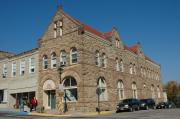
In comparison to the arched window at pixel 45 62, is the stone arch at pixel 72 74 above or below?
below

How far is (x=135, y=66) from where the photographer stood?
4462cm

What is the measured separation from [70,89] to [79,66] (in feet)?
10.8

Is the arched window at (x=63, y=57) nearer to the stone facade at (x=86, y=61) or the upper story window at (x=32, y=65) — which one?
the stone facade at (x=86, y=61)

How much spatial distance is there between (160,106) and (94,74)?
14.8m

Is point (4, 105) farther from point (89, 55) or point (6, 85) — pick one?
point (89, 55)

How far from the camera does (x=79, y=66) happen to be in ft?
94.1

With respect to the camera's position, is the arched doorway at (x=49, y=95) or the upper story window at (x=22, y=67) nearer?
the arched doorway at (x=49, y=95)

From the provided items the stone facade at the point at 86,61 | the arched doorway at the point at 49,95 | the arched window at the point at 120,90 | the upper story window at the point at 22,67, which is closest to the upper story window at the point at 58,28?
the stone facade at the point at 86,61

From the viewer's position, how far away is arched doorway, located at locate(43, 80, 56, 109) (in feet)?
104

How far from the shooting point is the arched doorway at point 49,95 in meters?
31.5

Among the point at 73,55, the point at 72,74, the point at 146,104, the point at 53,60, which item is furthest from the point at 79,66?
the point at 146,104

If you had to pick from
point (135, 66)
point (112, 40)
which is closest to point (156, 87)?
point (135, 66)

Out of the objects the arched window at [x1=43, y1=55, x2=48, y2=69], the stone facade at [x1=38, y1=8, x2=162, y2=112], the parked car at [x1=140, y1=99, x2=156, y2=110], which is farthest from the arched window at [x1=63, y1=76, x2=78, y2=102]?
the parked car at [x1=140, y1=99, x2=156, y2=110]

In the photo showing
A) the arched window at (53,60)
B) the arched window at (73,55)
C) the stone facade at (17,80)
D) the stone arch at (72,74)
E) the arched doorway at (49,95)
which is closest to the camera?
the stone arch at (72,74)
